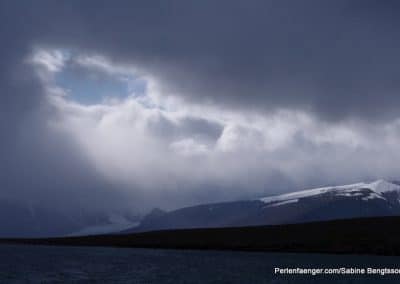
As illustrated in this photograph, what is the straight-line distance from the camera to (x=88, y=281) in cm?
8931

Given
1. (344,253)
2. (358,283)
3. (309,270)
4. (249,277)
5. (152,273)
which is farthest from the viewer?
(344,253)

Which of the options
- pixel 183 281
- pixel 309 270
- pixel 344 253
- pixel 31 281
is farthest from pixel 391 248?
pixel 31 281

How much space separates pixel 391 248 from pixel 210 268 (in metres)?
105

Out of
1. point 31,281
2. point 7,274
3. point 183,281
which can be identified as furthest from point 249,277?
point 7,274

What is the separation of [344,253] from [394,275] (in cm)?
9068

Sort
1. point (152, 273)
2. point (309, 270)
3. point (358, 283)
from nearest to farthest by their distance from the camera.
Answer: point (358, 283) → point (152, 273) → point (309, 270)

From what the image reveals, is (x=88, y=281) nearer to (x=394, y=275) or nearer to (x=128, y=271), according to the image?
(x=128, y=271)

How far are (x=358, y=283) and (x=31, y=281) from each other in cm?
5184

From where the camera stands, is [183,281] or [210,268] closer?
[183,281]

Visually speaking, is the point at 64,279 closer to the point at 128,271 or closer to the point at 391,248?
the point at 128,271

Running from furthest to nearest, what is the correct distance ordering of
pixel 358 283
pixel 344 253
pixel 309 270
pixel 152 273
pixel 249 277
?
pixel 344 253, pixel 309 270, pixel 152 273, pixel 249 277, pixel 358 283

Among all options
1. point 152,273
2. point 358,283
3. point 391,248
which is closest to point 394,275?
point 358,283

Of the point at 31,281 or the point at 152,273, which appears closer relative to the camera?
the point at 31,281

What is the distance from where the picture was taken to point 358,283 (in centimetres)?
8788
